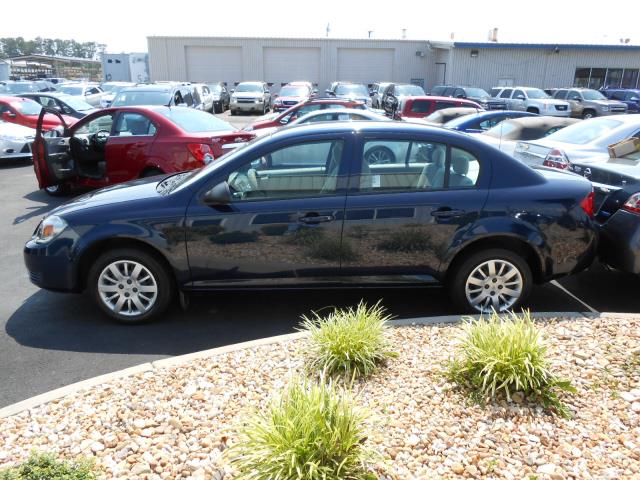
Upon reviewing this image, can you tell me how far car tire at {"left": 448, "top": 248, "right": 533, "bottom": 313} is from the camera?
4.57m

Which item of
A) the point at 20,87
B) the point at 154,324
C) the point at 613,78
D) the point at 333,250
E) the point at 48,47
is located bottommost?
the point at 154,324

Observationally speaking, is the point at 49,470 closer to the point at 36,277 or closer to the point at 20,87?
the point at 36,277

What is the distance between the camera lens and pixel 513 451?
106 inches

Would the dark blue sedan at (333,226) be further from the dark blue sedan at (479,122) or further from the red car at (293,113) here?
the red car at (293,113)

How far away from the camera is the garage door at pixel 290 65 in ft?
127

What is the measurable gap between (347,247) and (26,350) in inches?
106

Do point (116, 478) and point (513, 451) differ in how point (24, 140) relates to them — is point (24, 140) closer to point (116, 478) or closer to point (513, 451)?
point (116, 478)

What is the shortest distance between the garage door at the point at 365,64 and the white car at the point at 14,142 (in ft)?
93.7

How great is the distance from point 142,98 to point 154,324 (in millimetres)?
12695

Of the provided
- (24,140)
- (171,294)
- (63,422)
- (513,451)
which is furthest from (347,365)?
(24,140)

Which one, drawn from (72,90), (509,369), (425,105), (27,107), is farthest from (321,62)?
(509,369)

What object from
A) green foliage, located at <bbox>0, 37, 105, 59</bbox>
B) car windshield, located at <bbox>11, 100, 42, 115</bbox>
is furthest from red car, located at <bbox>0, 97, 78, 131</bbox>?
green foliage, located at <bbox>0, 37, 105, 59</bbox>

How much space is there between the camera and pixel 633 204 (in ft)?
15.8

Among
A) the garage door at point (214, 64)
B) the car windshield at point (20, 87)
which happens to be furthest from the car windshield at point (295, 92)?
the car windshield at point (20, 87)
